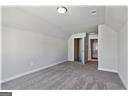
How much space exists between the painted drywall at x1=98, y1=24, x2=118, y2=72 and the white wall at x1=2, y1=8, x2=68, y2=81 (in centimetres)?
229

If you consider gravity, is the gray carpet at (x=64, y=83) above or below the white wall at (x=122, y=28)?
below

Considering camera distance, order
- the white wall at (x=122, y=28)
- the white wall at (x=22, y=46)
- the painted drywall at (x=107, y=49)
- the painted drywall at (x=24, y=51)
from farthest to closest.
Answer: the painted drywall at (x=107, y=49), the painted drywall at (x=24, y=51), the white wall at (x=22, y=46), the white wall at (x=122, y=28)

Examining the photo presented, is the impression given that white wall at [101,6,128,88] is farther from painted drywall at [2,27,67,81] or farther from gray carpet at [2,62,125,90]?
painted drywall at [2,27,67,81]

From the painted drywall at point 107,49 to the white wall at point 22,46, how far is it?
2.29 m

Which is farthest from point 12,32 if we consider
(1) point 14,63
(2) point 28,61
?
(2) point 28,61

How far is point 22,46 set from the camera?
13.2 feet

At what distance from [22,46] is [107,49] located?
3.21m

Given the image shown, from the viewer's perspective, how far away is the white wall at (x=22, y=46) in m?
3.24

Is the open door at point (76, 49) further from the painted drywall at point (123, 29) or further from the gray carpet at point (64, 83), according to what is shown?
the painted drywall at point (123, 29)

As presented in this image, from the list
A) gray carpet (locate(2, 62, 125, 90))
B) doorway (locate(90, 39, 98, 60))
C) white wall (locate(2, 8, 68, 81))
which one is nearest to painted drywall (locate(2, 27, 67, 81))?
white wall (locate(2, 8, 68, 81))

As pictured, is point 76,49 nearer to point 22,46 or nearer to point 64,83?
point 22,46

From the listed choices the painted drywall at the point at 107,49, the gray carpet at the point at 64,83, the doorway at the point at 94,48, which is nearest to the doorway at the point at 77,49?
the doorway at the point at 94,48
